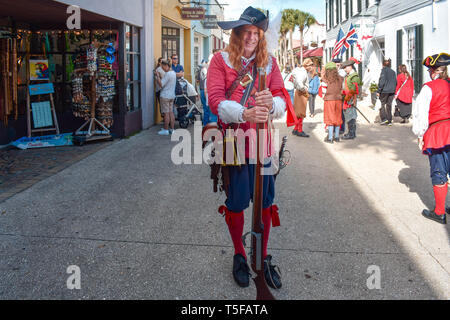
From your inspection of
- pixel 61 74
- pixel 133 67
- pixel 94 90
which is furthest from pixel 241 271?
pixel 133 67

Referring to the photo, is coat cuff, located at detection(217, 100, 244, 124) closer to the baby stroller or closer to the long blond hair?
the long blond hair

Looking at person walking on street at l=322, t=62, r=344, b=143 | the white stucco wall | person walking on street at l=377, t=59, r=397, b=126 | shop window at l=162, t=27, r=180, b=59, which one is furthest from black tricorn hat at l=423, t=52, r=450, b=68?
→ shop window at l=162, t=27, r=180, b=59

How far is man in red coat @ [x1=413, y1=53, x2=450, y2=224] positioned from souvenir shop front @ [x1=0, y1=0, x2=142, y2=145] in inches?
243

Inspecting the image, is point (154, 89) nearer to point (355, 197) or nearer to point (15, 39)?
point (15, 39)

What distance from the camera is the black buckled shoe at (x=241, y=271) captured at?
3.17 meters

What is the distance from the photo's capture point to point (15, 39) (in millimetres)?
8477

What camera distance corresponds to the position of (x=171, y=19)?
45.5ft

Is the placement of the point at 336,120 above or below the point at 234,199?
above

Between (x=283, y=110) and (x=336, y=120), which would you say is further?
(x=336, y=120)

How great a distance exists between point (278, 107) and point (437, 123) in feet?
7.81
